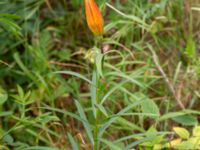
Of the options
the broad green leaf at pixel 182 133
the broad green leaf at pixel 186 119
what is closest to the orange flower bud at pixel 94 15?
the broad green leaf at pixel 182 133

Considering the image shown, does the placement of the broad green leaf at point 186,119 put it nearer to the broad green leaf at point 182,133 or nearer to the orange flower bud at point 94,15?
the broad green leaf at point 182,133

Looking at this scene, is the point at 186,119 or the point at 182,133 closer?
the point at 182,133

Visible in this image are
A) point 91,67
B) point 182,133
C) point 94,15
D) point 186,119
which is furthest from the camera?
point 91,67

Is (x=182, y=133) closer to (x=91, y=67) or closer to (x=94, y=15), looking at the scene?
(x=94, y=15)

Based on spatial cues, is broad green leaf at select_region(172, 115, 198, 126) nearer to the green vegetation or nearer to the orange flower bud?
the green vegetation

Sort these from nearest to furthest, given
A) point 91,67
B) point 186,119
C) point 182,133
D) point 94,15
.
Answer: point 94,15 → point 182,133 → point 186,119 → point 91,67

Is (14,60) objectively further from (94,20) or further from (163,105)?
(94,20)

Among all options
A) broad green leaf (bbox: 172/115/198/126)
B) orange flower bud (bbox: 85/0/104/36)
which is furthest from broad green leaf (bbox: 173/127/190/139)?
orange flower bud (bbox: 85/0/104/36)

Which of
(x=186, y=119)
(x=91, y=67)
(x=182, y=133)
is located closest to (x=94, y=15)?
(x=182, y=133)

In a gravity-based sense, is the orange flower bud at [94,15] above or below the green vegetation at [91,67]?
above
